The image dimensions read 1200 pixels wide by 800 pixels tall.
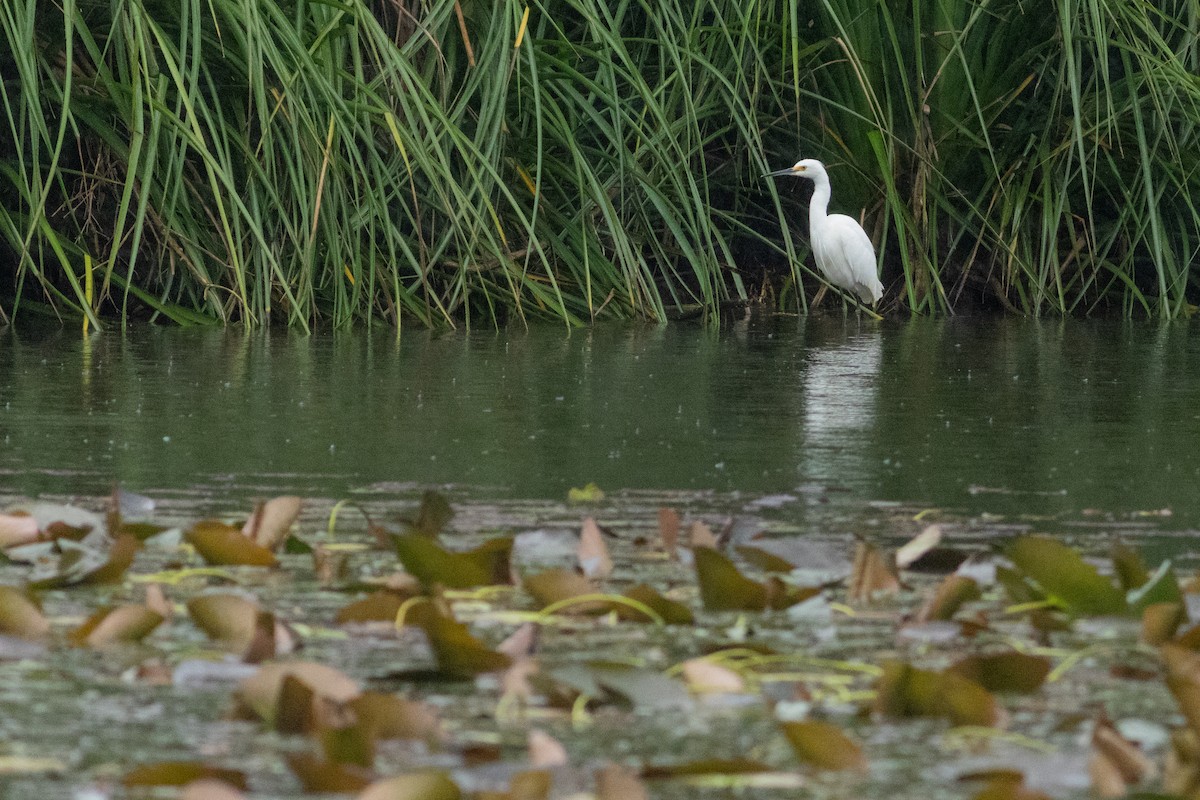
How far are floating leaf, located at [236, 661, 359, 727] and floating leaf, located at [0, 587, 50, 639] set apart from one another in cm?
38

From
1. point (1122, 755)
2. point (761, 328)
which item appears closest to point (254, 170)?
point (761, 328)

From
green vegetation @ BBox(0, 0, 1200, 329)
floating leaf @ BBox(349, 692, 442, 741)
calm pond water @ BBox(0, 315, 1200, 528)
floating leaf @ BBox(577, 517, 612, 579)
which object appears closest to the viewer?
floating leaf @ BBox(349, 692, 442, 741)

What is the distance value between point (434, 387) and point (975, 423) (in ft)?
4.74

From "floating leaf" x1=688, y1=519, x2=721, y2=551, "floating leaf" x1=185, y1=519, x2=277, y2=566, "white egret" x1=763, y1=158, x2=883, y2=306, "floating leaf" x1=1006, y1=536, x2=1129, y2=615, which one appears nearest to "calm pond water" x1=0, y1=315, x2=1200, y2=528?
"floating leaf" x1=688, y1=519, x2=721, y2=551

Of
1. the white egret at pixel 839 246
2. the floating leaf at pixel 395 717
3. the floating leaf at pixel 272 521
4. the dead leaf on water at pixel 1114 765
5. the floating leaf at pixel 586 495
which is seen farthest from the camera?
the white egret at pixel 839 246

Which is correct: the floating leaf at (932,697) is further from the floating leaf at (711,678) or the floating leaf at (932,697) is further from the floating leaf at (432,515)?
the floating leaf at (432,515)

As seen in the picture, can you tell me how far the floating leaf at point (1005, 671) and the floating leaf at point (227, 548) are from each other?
962mm

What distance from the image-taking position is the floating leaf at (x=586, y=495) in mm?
3174

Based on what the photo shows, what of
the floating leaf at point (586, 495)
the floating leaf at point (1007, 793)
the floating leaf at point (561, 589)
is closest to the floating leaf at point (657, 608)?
the floating leaf at point (561, 589)

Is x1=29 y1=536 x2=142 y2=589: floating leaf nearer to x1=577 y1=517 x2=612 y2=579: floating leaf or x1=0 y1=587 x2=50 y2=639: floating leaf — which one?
x1=0 y1=587 x2=50 y2=639: floating leaf

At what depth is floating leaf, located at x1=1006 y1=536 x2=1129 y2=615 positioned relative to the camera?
7.48 feet

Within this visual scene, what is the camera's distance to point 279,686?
176 centimetres

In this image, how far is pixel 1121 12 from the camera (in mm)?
8984

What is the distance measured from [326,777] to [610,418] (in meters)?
2.98
